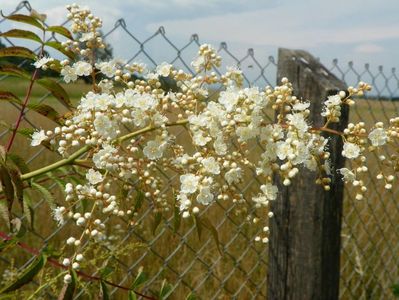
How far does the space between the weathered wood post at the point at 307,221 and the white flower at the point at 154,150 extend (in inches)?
40.9

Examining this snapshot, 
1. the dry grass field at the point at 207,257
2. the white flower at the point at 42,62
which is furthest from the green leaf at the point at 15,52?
the dry grass field at the point at 207,257

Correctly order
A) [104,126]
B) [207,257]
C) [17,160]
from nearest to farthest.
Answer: [104,126], [17,160], [207,257]

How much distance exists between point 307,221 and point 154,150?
3.82 feet

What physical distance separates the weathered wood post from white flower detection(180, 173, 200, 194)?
41.3 inches

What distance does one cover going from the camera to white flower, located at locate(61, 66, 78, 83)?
103 cm

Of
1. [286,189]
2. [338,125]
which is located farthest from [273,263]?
[338,125]

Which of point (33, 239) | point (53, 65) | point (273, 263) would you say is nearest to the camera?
point (53, 65)

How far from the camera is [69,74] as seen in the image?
1.03 metres

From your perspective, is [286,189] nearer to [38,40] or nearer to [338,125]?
[338,125]

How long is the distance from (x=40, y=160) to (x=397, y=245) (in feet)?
7.78

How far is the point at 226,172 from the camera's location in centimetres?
98

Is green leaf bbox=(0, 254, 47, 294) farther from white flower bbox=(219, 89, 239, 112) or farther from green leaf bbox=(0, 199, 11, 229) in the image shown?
white flower bbox=(219, 89, 239, 112)

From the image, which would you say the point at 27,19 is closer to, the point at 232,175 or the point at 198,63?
the point at 198,63

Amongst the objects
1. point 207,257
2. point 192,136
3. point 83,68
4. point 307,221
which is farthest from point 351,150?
point 207,257
